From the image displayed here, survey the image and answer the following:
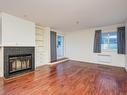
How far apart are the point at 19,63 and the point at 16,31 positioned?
129 cm

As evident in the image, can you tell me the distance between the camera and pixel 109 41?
17.8 ft

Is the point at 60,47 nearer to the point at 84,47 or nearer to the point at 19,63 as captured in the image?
the point at 84,47

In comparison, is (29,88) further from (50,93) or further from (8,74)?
(8,74)

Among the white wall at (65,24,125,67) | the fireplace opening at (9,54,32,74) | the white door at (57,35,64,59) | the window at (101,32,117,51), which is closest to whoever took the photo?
the fireplace opening at (9,54,32,74)

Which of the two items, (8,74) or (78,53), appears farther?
(78,53)

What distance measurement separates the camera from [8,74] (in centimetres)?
323

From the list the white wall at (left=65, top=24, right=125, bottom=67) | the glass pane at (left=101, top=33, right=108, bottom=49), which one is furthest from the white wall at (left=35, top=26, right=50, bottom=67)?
the glass pane at (left=101, top=33, right=108, bottom=49)

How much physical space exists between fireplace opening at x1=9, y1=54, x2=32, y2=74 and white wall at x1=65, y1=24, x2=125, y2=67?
12.3 feet

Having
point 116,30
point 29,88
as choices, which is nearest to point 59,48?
point 116,30

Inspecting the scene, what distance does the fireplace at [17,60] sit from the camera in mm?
3219

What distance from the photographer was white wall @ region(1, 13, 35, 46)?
3.24 m

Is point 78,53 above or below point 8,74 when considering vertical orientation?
above

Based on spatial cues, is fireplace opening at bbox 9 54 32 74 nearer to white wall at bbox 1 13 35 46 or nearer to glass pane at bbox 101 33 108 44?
white wall at bbox 1 13 35 46

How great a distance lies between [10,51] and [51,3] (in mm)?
2252
